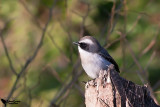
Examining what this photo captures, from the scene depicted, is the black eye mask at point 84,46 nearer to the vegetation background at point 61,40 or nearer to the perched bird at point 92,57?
the perched bird at point 92,57

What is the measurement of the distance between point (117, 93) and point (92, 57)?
7.65 ft

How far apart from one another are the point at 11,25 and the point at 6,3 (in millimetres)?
581

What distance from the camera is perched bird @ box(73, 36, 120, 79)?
253 inches

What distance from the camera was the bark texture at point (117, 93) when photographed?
13.9 ft

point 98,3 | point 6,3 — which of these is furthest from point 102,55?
point 6,3

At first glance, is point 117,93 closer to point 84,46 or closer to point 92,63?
point 92,63

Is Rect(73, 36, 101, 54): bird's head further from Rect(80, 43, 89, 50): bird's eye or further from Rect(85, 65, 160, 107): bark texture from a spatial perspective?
Rect(85, 65, 160, 107): bark texture

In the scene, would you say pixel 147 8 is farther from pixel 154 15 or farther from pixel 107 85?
pixel 107 85

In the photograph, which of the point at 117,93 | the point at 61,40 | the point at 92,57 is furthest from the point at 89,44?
the point at 61,40

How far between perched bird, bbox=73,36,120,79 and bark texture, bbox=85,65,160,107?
6.36ft

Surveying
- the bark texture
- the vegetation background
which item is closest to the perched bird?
the bark texture

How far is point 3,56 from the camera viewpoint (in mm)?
10203

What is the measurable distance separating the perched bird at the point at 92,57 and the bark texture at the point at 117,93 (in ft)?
6.36

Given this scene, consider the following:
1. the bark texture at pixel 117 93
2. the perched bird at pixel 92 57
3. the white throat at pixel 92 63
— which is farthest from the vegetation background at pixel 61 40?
the bark texture at pixel 117 93
